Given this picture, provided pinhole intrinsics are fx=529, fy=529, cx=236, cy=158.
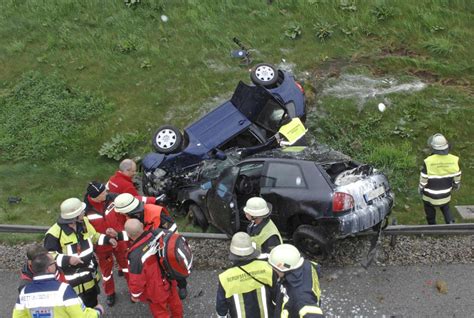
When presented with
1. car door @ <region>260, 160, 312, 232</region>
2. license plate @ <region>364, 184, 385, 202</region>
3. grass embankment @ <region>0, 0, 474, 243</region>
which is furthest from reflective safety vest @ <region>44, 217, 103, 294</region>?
grass embankment @ <region>0, 0, 474, 243</region>

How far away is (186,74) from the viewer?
494 inches

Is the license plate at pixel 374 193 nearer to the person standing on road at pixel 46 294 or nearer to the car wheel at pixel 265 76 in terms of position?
the person standing on road at pixel 46 294

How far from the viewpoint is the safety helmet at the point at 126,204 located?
5780 millimetres

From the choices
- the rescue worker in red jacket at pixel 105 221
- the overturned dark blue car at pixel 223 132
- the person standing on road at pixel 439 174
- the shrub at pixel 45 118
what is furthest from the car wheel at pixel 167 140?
the person standing on road at pixel 439 174

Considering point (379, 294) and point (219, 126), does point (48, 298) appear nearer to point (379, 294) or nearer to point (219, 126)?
point (379, 294)

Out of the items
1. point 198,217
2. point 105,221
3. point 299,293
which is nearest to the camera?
point 299,293

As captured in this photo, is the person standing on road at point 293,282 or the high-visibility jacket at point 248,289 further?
the high-visibility jacket at point 248,289

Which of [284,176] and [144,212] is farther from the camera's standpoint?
[284,176]

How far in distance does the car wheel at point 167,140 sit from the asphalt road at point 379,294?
2754 millimetres

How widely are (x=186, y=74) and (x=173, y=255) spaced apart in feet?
26.0

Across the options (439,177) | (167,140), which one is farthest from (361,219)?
(167,140)

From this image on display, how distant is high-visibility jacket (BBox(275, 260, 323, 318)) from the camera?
406cm

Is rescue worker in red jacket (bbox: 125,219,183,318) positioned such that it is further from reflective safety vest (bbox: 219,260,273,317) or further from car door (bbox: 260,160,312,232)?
car door (bbox: 260,160,312,232)

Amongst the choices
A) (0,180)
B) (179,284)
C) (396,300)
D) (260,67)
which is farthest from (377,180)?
(0,180)
